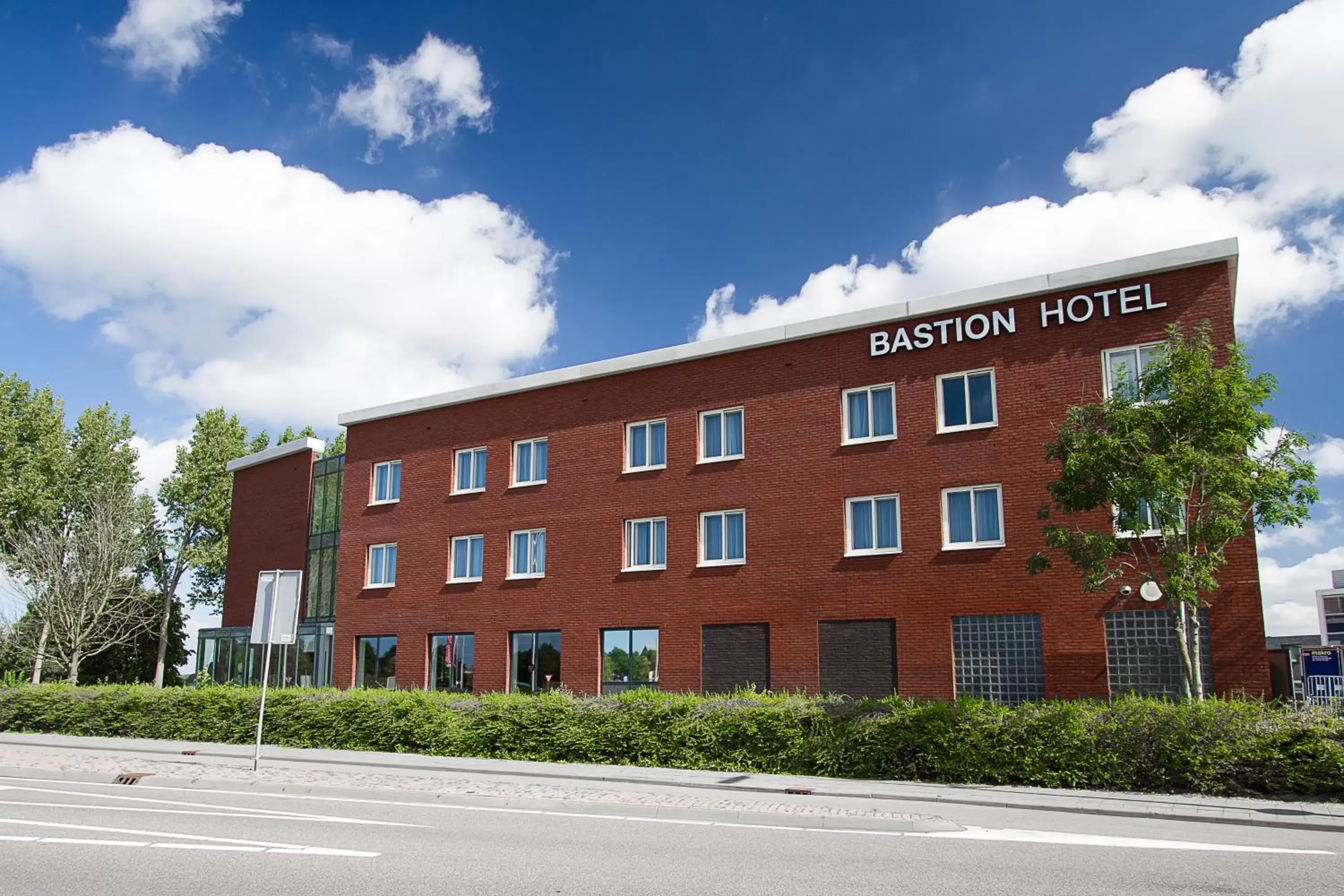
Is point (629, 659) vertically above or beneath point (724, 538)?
beneath

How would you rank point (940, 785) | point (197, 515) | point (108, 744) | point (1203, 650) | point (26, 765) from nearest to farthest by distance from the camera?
point (940, 785) < point (26, 765) < point (1203, 650) < point (108, 744) < point (197, 515)

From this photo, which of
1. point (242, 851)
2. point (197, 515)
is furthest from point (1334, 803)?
point (197, 515)

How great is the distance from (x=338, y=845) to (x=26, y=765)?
12.0m

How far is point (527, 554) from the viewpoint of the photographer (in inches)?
1238

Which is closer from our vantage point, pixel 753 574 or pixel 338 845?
pixel 338 845

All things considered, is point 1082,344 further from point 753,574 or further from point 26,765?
point 26,765

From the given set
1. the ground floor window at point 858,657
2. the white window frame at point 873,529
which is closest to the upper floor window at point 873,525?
the white window frame at point 873,529

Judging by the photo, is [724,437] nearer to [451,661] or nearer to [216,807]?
[451,661]

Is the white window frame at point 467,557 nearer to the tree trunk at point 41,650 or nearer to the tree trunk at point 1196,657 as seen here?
the tree trunk at point 1196,657

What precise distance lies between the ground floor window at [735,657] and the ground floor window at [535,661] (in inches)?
189

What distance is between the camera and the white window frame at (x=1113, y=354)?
22.8 metres

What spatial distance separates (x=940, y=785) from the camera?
15.4 m

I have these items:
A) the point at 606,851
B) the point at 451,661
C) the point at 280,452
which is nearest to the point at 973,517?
the point at 451,661

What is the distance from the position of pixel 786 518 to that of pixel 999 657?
6.15m
